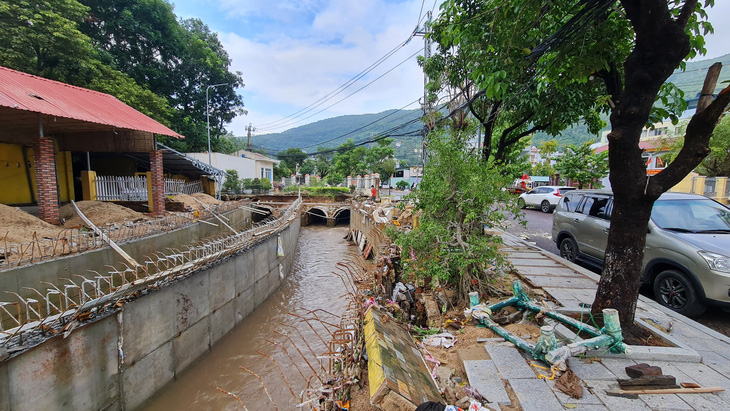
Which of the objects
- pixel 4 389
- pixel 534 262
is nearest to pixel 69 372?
pixel 4 389

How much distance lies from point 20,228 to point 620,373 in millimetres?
11874

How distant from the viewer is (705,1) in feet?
11.9

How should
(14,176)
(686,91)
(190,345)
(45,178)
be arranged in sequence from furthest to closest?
(686,91), (14,176), (45,178), (190,345)

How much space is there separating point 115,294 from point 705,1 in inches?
364

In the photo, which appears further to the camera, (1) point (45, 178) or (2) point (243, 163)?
(2) point (243, 163)

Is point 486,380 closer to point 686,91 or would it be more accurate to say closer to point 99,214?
Result: point 99,214

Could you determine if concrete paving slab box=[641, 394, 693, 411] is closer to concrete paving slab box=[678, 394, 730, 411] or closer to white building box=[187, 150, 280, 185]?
concrete paving slab box=[678, 394, 730, 411]

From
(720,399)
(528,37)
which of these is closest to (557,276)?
(720,399)

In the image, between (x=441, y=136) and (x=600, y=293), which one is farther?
(x=441, y=136)

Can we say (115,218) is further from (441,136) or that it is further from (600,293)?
(600,293)

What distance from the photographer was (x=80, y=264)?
6.71m

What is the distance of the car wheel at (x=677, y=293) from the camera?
4504 mm

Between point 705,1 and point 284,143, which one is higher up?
point 284,143

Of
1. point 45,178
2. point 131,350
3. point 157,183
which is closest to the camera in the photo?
point 131,350
